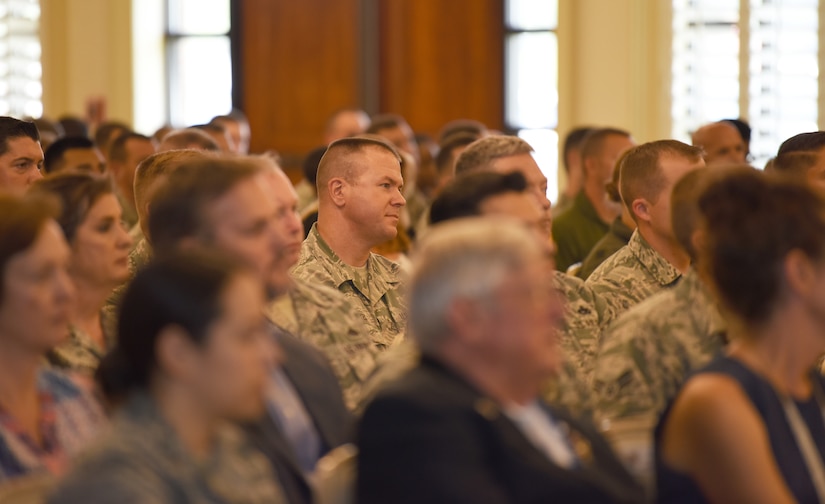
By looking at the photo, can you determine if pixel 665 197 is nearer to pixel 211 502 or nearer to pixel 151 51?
pixel 211 502

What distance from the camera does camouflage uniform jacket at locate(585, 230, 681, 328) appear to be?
4.18 m

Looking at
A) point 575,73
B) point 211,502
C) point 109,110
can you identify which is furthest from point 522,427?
point 109,110

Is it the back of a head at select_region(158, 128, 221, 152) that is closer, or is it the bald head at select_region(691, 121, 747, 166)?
the back of a head at select_region(158, 128, 221, 152)

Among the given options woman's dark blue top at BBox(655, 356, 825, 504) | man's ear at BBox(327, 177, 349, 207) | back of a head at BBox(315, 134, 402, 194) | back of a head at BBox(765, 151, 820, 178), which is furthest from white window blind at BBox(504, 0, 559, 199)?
woman's dark blue top at BBox(655, 356, 825, 504)

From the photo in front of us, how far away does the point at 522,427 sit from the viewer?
2.38m

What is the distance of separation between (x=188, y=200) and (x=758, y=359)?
4.07 ft

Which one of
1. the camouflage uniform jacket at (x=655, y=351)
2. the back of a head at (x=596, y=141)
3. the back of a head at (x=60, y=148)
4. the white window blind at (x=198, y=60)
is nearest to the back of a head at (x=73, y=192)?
the camouflage uniform jacket at (x=655, y=351)

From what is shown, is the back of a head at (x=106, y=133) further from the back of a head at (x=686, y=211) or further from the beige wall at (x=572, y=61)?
the back of a head at (x=686, y=211)

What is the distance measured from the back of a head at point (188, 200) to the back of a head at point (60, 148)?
3.57 metres

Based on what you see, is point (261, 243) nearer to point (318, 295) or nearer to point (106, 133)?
point (318, 295)

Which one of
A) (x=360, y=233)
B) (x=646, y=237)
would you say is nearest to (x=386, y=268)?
(x=360, y=233)

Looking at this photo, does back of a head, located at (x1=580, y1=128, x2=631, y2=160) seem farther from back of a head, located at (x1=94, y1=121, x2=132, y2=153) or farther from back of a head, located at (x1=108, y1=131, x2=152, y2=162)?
back of a head, located at (x1=94, y1=121, x2=132, y2=153)

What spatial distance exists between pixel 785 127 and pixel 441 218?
209 inches

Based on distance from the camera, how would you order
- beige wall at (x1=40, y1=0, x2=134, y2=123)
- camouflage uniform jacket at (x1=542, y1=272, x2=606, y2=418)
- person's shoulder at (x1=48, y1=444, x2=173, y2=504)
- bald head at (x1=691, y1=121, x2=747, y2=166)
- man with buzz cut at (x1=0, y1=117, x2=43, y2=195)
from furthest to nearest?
beige wall at (x1=40, y1=0, x2=134, y2=123) < bald head at (x1=691, y1=121, x2=747, y2=166) < man with buzz cut at (x1=0, y1=117, x2=43, y2=195) < camouflage uniform jacket at (x1=542, y1=272, x2=606, y2=418) < person's shoulder at (x1=48, y1=444, x2=173, y2=504)
